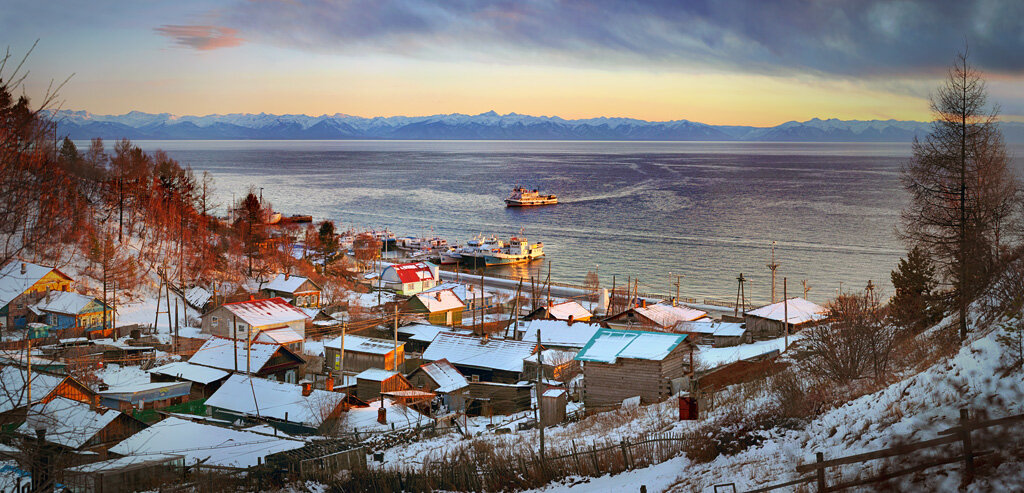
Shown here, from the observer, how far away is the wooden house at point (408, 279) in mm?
40094

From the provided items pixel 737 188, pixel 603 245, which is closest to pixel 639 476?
pixel 603 245

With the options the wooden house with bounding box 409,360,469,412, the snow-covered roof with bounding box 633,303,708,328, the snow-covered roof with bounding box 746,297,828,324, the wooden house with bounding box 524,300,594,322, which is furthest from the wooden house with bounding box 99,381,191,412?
the snow-covered roof with bounding box 746,297,828,324

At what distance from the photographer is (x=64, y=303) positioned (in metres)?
28.3

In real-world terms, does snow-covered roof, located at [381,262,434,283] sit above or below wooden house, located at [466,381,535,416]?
above

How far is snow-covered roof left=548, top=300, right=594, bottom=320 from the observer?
32062 mm

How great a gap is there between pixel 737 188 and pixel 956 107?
9323 centimetres

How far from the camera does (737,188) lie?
338ft

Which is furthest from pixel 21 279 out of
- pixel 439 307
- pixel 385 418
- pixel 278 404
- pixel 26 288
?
pixel 385 418

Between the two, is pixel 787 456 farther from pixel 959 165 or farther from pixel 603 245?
pixel 603 245

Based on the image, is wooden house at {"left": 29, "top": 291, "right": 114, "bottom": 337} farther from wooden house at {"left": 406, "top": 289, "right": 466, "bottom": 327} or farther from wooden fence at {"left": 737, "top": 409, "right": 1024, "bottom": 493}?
wooden fence at {"left": 737, "top": 409, "right": 1024, "bottom": 493}

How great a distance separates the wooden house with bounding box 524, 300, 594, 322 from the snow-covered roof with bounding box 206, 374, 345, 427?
1454cm

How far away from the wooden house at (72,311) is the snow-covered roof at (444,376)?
13901 mm

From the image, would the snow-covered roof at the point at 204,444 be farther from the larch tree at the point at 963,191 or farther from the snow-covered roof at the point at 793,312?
the snow-covered roof at the point at 793,312

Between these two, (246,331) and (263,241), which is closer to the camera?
(246,331)
